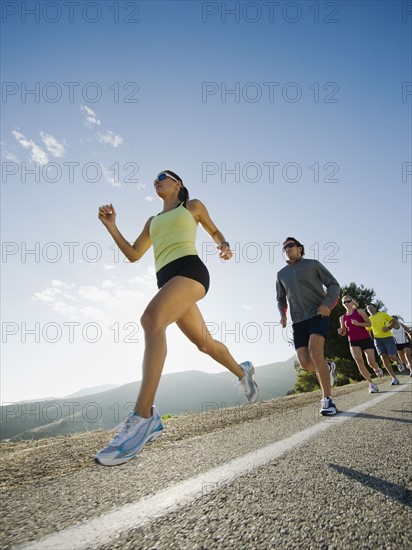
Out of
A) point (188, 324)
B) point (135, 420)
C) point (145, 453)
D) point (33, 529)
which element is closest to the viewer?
point (33, 529)

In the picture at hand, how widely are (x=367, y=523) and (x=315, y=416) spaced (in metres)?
3.34

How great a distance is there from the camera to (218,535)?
1.23m

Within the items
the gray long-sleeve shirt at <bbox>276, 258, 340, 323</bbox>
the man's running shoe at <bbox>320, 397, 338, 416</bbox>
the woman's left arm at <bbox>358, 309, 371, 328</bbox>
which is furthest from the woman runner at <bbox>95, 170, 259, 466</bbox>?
the woman's left arm at <bbox>358, 309, 371, 328</bbox>

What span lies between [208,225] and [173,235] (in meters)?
0.63

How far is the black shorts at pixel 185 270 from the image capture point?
2.89 metres

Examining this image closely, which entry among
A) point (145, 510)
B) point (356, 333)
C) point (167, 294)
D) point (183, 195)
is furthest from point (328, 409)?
point (356, 333)

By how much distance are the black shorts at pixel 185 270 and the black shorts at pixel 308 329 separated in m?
2.35

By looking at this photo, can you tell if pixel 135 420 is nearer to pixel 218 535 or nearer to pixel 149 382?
pixel 149 382

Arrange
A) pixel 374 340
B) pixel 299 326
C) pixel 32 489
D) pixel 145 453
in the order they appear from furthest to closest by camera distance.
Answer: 1. pixel 374 340
2. pixel 299 326
3. pixel 145 453
4. pixel 32 489

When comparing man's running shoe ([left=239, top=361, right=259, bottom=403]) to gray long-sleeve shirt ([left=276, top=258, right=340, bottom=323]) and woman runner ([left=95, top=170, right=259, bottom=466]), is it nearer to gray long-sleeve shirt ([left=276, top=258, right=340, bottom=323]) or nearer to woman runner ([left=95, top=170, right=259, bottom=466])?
woman runner ([left=95, top=170, right=259, bottom=466])

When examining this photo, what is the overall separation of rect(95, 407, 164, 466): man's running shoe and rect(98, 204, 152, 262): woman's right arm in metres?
1.64

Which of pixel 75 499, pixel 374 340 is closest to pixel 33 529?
pixel 75 499

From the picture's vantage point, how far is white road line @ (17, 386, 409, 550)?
4.14 ft

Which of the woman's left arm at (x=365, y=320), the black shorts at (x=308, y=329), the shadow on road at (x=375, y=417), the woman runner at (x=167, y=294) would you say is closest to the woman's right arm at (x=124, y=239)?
the woman runner at (x=167, y=294)
